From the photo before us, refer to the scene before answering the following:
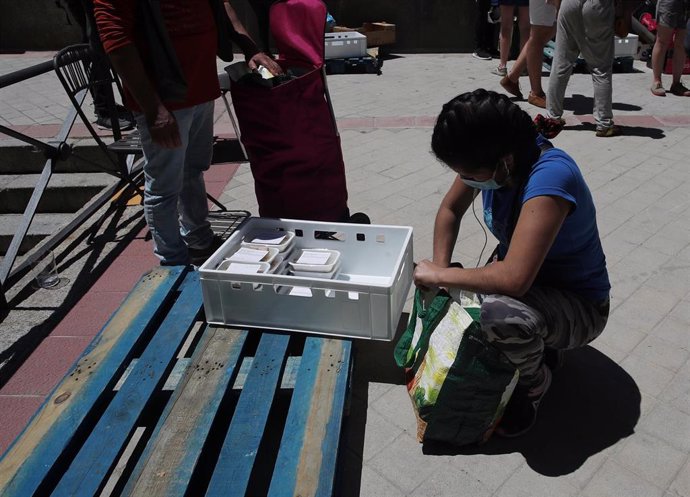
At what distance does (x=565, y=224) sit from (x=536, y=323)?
35 centimetres

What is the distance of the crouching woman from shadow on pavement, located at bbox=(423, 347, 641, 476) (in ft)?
0.27

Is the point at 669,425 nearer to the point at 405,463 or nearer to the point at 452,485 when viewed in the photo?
the point at 452,485

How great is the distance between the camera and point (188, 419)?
84.8 inches

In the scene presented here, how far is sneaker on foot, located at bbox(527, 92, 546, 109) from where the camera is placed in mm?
6348

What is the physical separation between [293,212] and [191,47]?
0.94m

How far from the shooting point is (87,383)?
Result: 7.59ft

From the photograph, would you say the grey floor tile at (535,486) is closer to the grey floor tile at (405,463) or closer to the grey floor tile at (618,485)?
the grey floor tile at (618,485)

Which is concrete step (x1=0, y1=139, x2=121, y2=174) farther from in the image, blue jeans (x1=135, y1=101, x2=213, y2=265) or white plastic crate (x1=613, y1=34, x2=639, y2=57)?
white plastic crate (x1=613, y1=34, x2=639, y2=57)

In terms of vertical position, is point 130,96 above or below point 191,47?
below

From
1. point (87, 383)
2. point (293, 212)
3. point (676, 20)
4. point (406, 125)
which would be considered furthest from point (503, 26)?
point (87, 383)

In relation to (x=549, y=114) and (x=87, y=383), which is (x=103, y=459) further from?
(x=549, y=114)

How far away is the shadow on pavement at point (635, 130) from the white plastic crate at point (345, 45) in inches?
131

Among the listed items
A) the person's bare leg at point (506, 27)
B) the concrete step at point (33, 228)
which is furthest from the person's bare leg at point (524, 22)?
the concrete step at point (33, 228)

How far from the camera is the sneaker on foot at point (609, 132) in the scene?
5465mm
